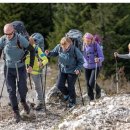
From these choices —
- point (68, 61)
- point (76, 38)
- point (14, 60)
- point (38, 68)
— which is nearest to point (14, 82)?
point (14, 60)

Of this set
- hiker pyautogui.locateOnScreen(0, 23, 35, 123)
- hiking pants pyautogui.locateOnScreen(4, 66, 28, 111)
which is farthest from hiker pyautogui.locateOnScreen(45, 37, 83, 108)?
hiking pants pyautogui.locateOnScreen(4, 66, 28, 111)

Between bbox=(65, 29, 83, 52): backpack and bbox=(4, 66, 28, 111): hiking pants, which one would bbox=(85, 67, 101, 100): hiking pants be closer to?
bbox=(65, 29, 83, 52): backpack

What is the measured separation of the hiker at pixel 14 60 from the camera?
33.0 ft

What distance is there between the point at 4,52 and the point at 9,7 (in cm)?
1895

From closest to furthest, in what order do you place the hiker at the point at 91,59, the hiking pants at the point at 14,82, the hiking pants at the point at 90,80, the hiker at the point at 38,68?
the hiking pants at the point at 14,82, the hiker at the point at 38,68, the hiker at the point at 91,59, the hiking pants at the point at 90,80

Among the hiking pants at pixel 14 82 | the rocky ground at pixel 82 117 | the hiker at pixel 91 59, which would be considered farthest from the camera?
the hiker at pixel 91 59

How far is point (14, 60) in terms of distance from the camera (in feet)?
33.7

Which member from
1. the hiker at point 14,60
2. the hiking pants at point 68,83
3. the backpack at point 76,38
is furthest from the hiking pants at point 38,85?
the backpack at point 76,38

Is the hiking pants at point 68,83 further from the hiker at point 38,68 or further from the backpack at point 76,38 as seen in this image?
the backpack at point 76,38

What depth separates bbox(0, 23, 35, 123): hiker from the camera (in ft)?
33.0

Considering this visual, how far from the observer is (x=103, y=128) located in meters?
8.63

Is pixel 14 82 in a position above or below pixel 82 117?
above

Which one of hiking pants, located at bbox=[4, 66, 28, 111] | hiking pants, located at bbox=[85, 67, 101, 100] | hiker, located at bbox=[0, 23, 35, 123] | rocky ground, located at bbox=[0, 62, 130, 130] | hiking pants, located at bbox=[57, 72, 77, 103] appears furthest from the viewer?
hiking pants, located at bbox=[85, 67, 101, 100]

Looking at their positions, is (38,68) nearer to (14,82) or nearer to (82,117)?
(14,82)
